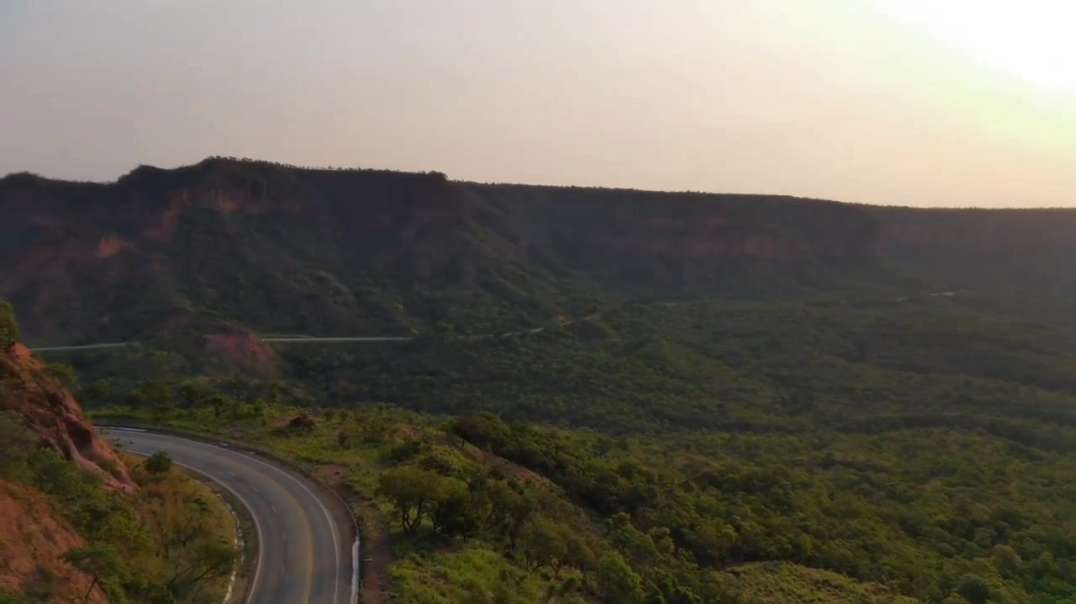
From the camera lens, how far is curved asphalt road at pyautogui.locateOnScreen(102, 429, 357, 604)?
859 inches

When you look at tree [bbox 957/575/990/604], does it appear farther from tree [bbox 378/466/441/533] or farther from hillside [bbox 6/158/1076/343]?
hillside [bbox 6/158/1076/343]

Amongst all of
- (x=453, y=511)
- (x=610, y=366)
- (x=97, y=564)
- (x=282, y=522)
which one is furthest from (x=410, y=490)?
(x=610, y=366)

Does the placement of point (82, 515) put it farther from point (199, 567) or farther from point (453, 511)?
point (453, 511)

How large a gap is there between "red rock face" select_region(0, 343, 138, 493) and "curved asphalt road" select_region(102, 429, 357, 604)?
4.90 meters

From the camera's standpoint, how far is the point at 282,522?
26.7 m

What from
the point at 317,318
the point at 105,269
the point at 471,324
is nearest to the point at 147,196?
the point at 105,269

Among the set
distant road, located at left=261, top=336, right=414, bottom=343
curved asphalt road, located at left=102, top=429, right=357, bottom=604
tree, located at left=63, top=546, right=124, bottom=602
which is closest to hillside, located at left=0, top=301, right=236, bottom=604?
tree, located at left=63, top=546, right=124, bottom=602

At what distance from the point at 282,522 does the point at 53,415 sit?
8171 mm

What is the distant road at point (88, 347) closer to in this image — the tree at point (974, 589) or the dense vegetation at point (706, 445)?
the dense vegetation at point (706, 445)

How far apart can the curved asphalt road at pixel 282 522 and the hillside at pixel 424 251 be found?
43.5 meters

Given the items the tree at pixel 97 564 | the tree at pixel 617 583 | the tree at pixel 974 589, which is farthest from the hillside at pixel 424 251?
the tree at pixel 974 589

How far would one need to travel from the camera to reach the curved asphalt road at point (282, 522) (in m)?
21.8

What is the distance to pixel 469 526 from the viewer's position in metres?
26.4

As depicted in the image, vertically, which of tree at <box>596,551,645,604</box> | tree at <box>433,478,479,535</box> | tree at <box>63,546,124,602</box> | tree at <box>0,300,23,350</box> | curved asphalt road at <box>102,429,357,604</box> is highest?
tree at <box>0,300,23,350</box>
